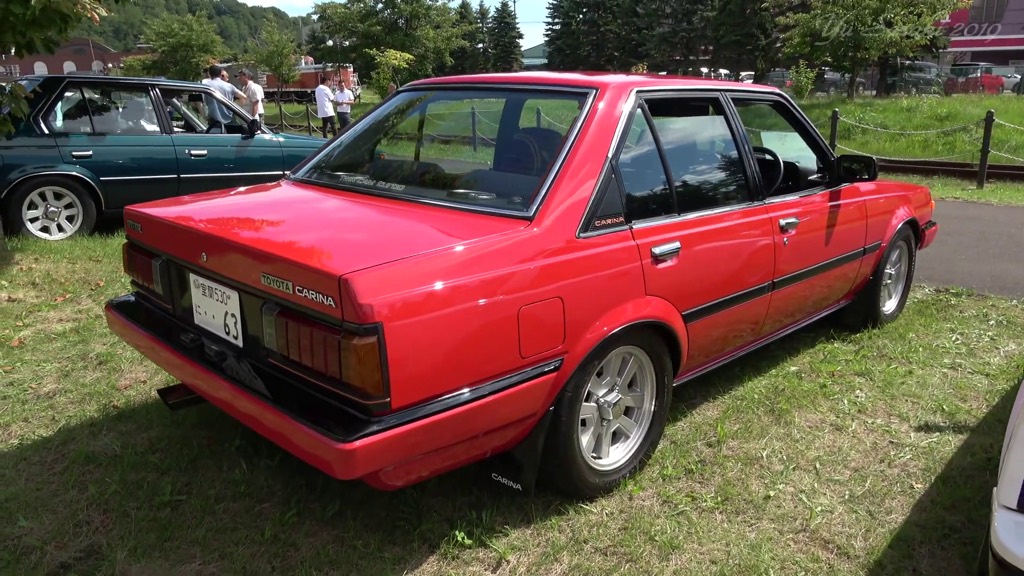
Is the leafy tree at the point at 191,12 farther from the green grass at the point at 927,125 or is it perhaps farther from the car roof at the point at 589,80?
the car roof at the point at 589,80

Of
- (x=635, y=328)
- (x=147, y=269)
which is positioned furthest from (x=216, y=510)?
(x=635, y=328)

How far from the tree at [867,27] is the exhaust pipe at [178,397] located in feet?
77.3

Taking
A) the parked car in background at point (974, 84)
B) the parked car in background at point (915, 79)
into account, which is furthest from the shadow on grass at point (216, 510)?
the parked car in background at point (974, 84)

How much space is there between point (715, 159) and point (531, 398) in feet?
5.04

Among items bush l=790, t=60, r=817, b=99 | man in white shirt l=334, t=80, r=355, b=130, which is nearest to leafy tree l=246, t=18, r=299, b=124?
man in white shirt l=334, t=80, r=355, b=130

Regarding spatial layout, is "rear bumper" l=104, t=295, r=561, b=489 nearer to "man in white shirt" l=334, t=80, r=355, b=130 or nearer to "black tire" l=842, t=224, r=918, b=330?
"black tire" l=842, t=224, r=918, b=330

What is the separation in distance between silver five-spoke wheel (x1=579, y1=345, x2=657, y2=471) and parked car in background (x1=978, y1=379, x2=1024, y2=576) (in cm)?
123

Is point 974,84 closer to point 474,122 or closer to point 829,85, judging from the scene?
point 829,85

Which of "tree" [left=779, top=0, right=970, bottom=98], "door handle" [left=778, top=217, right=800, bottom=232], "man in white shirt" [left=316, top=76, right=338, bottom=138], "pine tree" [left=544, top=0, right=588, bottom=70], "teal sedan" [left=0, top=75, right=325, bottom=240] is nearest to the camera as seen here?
"door handle" [left=778, top=217, right=800, bottom=232]

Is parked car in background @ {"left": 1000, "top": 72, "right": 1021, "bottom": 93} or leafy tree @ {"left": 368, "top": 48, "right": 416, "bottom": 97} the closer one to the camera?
leafy tree @ {"left": 368, "top": 48, "right": 416, "bottom": 97}

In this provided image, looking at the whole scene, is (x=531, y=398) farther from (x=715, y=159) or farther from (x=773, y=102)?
(x=773, y=102)

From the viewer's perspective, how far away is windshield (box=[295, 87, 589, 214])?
107 inches

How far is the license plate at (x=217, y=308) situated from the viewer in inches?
97.8

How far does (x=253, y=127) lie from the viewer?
7.52 metres
